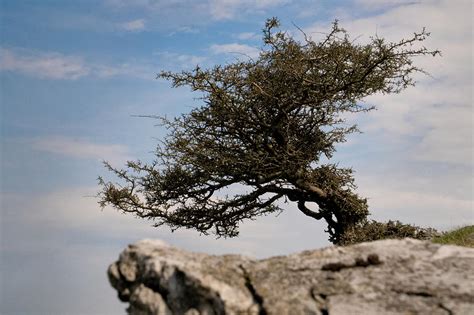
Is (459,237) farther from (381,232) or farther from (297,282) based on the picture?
(297,282)

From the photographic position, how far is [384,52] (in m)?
19.0

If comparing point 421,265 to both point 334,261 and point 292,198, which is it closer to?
point 334,261

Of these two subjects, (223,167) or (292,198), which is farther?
(292,198)

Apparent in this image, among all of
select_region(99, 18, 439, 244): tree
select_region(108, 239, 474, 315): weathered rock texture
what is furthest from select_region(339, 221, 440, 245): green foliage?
select_region(108, 239, 474, 315): weathered rock texture

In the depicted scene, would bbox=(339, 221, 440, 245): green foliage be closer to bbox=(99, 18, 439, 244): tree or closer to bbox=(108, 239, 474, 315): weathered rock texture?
bbox=(99, 18, 439, 244): tree

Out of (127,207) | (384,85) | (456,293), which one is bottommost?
(456,293)

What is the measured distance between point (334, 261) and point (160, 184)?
52.7ft

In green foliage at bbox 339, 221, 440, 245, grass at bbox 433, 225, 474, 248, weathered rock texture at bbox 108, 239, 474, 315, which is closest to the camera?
weathered rock texture at bbox 108, 239, 474, 315

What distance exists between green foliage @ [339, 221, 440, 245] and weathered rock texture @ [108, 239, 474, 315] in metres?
14.4

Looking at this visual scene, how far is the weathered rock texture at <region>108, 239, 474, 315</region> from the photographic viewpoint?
5.03 metres

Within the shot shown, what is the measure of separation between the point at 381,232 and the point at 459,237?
309cm

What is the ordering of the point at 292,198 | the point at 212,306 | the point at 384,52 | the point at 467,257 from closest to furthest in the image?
the point at 212,306, the point at 467,257, the point at 384,52, the point at 292,198

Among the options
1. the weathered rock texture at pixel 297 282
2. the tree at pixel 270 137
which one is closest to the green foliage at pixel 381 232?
the tree at pixel 270 137

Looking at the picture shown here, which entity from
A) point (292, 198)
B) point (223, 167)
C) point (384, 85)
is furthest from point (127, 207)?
point (384, 85)
